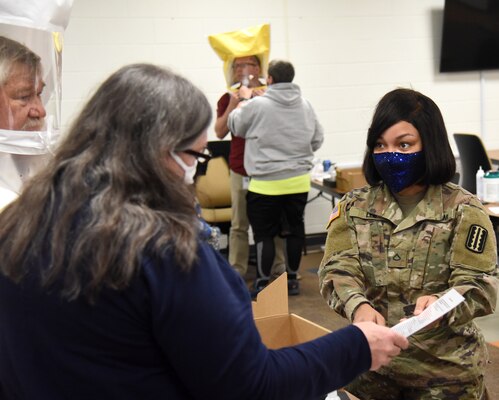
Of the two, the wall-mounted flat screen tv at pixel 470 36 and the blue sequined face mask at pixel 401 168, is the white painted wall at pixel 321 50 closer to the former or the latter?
the wall-mounted flat screen tv at pixel 470 36

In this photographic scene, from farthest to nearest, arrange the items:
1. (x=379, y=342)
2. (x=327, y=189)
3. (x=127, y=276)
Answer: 1. (x=327, y=189)
2. (x=379, y=342)
3. (x=127, y=276)

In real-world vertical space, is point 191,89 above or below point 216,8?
below

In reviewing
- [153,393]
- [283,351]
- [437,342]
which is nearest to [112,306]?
[153,393]

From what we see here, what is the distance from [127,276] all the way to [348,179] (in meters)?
3.68

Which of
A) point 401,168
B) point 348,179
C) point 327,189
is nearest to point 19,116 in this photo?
point 401,168

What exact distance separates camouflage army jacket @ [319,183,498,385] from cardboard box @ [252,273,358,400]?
0.12 meters

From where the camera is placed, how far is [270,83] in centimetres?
421

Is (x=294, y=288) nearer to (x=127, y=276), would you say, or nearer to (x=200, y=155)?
(x=200, y=155)

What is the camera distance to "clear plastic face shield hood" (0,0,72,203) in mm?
1893

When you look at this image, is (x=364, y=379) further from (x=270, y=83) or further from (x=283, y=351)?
(x=270, y=83)

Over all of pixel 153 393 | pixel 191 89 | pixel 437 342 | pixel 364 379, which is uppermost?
pixel 191 89

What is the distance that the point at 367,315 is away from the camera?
5.22ft

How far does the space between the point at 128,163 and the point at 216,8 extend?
4.69 meters

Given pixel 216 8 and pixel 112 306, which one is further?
pixel 216 8
